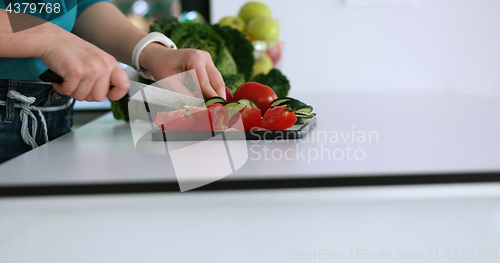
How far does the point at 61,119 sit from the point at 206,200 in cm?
63

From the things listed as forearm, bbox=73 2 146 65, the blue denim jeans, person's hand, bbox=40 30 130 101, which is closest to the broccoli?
forearm, bbox=73 2 146 65

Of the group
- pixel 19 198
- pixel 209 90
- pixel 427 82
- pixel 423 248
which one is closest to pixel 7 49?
pixel 19 198

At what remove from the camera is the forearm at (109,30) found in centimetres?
89

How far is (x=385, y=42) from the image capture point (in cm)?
243

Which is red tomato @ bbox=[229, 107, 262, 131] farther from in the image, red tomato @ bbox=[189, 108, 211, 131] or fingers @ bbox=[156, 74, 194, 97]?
fingers @ bbox=[156, 74, 194, 97]

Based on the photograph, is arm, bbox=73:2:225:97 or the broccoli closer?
arm, bbox=73:2:225:97

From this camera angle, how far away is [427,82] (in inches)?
98.7

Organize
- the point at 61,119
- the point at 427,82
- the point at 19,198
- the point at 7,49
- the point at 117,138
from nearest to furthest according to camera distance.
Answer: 1. the point at 19,198
2. the point at 7,49
3. the point at 117,138
4. the point at 61,119
5. the point at 427,82

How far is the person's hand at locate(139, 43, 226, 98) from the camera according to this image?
0.83 m

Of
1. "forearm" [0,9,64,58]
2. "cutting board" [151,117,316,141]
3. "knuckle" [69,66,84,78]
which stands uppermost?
"forearm" [0,9,64,58]

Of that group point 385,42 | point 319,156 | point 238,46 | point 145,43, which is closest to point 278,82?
point 238,46

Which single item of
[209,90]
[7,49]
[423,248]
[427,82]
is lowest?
[427,82]

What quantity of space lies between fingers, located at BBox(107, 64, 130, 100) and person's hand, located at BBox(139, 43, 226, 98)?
260 mm

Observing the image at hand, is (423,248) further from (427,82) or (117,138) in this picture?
(427,82)
